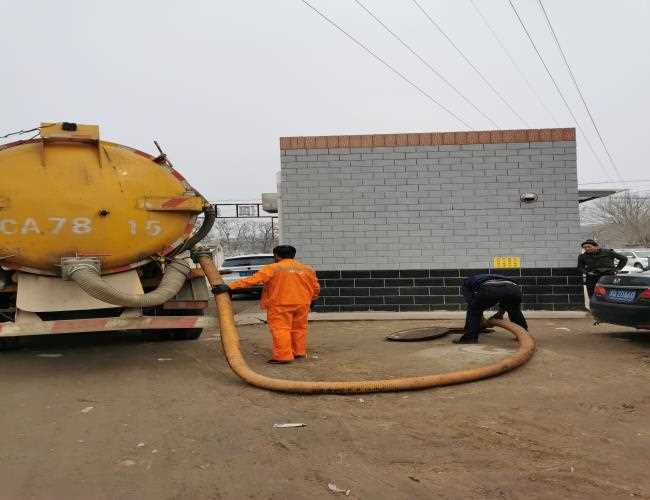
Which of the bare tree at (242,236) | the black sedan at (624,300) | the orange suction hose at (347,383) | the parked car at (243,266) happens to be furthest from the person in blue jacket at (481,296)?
the bare tree at (242,236)

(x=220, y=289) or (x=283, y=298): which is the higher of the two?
(x=220, y=289)

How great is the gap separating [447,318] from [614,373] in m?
4.45

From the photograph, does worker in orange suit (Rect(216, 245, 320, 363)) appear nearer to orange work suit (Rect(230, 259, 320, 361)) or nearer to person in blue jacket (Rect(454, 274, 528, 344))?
orange work suit (Rect(230, 259, 320, 361))

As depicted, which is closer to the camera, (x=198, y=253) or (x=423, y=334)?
(x=198, y=253)

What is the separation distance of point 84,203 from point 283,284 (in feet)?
7.17

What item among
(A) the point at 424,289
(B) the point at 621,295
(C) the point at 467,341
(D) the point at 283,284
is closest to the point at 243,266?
(A) the point at 424,289

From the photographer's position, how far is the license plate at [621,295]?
7.09 meters

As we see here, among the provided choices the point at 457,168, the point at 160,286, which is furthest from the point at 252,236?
the point at 160,286

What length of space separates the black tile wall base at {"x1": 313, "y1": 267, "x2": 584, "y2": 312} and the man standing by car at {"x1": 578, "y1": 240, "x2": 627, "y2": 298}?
77cm

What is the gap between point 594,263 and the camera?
31.6 feet

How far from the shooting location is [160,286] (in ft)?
20.7

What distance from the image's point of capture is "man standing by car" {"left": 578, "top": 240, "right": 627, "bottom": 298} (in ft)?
31.3

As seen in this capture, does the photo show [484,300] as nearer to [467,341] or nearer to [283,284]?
[467,341]

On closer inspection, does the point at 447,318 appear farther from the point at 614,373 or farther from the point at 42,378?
the point at 42,378
